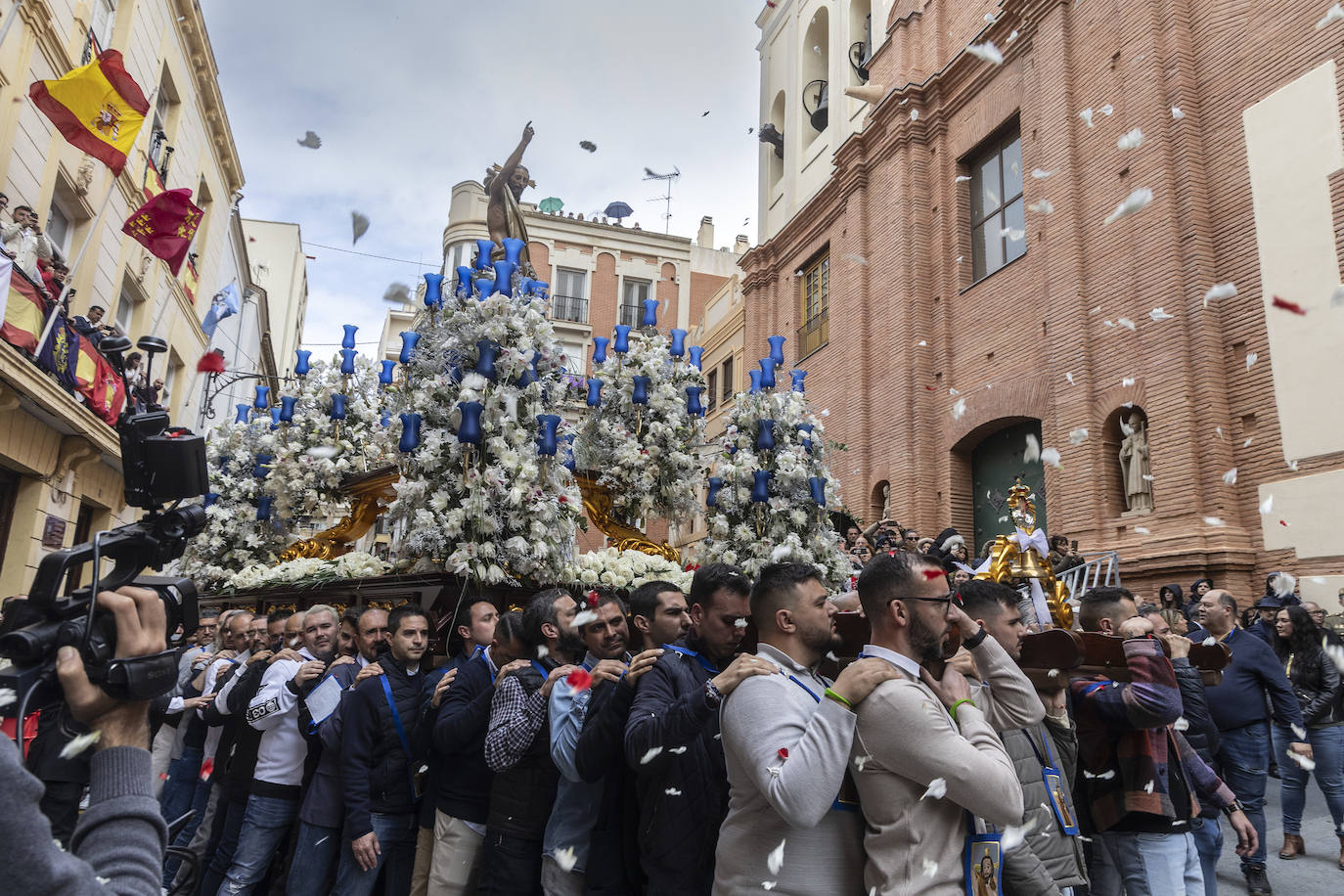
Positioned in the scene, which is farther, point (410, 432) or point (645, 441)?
point (645, 441)

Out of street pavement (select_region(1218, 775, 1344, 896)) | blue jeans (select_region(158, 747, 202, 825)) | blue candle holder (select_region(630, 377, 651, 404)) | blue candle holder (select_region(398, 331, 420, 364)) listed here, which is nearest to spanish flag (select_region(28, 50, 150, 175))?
blue candle holder (select_region(398, 331, 420, 364))

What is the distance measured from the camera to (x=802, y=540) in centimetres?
1012

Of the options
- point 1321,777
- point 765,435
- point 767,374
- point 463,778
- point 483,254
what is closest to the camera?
point 463,778

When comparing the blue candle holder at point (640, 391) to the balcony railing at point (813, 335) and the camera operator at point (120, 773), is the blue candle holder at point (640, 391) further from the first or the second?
the balcony railing at point (813, 335)

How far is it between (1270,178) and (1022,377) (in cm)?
415

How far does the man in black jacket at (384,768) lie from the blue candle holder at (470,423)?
2.36 m

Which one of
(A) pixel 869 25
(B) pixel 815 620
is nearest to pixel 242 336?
(A) pixel 869 25

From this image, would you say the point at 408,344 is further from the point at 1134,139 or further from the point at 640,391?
the point at 1134,139

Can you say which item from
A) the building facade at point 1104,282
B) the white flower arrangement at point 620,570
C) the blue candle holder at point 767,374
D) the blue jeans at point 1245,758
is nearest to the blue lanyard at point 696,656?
the white flower arrangement at point 620,570

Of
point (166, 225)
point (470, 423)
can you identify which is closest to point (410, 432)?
point (470, 423)

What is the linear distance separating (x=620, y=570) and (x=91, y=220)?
40.4 ft

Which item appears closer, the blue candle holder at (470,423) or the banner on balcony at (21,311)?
the blue candle holder at (470,423)

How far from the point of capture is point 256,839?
16.9 feet

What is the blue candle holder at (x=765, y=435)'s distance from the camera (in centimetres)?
1020
